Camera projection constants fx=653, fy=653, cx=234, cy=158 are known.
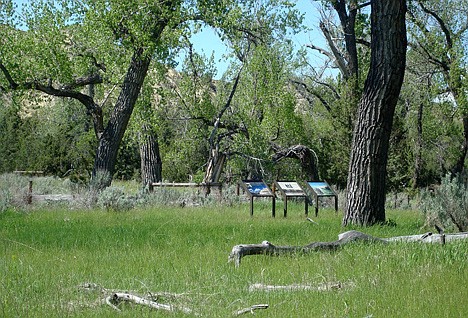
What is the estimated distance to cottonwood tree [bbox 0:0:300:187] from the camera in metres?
19.0

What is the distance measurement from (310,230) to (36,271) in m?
5.89

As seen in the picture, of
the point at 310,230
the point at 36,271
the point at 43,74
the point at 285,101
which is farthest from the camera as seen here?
the point at 285,101

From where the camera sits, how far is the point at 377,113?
13.0 meters

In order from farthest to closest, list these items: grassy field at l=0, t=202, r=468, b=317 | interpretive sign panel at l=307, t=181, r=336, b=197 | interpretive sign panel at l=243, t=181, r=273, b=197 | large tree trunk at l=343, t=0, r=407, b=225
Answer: interpretive sign panel at l=307, t=181, r=336, b=197 → interpretive sign panel at l=243, t=181, r=273, b=197 → large tree trunk at l=343, t=0, r=407, b=225 → grassy field at l=0, t=202, r=468, b=317

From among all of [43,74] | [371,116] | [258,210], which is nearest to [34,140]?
[43,74]

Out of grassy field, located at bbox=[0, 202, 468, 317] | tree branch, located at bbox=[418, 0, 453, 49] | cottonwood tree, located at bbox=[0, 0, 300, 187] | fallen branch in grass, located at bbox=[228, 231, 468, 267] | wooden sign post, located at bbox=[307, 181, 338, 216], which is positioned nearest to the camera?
grassy field, located at bbox=[0, 202, 468, 317]

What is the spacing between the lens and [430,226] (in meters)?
12.8

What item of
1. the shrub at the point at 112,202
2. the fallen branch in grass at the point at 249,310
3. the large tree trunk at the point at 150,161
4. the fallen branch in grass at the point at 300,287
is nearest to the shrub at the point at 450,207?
the fallen branch in grass at the point at 300,287

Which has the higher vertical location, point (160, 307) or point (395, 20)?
point (395, 20)

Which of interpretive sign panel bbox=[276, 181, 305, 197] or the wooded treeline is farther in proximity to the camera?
the wooded treeline

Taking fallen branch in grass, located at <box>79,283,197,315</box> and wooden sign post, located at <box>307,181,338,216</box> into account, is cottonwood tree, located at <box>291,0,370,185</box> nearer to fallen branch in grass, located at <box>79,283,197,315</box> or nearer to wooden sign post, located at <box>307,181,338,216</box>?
wooden sign post, located at <box>307,181,338,216</box>

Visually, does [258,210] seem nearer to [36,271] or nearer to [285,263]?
[285,263]

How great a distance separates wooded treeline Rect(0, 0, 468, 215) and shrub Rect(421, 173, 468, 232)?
5.93 feet

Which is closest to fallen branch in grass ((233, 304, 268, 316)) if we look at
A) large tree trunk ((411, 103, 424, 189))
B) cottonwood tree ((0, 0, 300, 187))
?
cottonwood tree ((0, 0, 300, 187))
